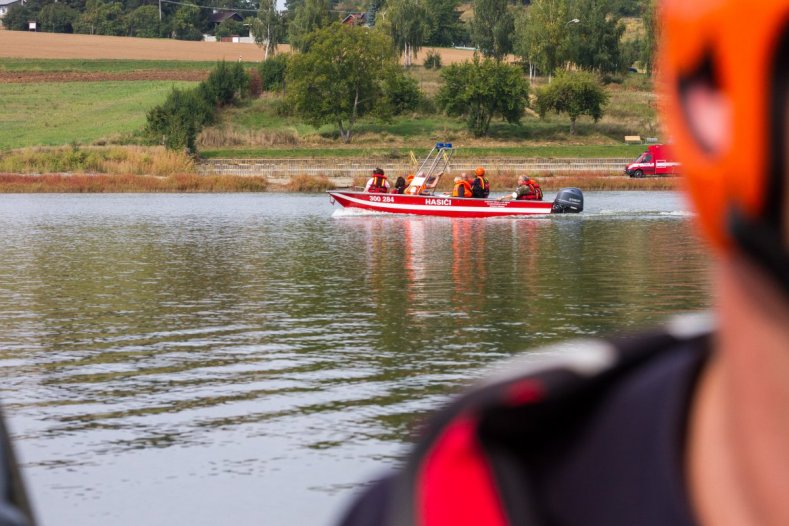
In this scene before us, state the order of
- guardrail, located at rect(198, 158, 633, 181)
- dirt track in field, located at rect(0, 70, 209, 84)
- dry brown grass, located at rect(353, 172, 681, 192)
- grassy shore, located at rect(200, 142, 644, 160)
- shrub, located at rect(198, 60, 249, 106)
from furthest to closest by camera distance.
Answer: dirt track in field, located at rect(0, 70, 209, 84) → shrub, located at rect(198, 60, 249, 106) → grassy shore, located at rect(200, 142, 644, 160) → guardrail, located at rect(198, 158, 633, 181) → dry brown grass, located at rect(353, 172, 681, 192)

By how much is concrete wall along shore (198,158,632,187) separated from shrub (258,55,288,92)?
2635 cm

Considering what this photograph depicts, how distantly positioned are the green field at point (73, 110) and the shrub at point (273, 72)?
7070mm

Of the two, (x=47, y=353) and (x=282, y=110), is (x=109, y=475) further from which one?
(x=282, y=110)

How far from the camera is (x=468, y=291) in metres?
20.8

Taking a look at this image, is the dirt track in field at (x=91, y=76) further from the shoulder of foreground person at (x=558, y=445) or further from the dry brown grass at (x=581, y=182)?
the shoulder of foreground person at (x=558, y=445)

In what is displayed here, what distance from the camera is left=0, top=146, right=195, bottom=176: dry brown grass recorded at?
227 ft

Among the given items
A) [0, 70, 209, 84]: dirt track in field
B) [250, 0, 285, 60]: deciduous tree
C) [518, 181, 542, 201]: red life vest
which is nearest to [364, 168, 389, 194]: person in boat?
[518, 181, 542, 201]: red life vest

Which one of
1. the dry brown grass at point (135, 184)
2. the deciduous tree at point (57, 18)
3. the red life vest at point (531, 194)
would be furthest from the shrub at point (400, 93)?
the deciduous tree at point (57, 18)

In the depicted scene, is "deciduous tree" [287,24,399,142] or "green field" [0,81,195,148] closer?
"green field" [0,81,195,148]

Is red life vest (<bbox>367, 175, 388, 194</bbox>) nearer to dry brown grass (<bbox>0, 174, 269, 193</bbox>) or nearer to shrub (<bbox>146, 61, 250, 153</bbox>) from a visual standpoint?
dry brown grass (<bbox>0, 174, 269, 193</bbox>)

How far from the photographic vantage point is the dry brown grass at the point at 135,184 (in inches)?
2527

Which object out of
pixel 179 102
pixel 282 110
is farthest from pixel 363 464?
pixel 282 110

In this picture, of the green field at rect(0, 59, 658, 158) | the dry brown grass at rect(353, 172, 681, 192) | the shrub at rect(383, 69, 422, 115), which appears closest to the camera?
the dry brown grass at rect(353, 172, 681, 192)

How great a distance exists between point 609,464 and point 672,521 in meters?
0.08
